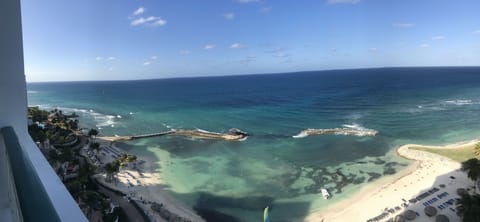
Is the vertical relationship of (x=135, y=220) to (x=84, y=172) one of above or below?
below

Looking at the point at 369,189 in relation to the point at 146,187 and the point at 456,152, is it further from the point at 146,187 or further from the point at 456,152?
the point at 146,187

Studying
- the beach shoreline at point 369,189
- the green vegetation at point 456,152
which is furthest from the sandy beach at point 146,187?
the green vegetation at point 456,152

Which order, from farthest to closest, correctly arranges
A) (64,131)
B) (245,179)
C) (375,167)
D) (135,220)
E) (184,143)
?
1. (184,143)
2. (64,131)
3. (375,167)
4. (245,179)
5. (135,220)

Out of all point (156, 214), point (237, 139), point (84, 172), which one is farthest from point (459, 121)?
point (84, 172)

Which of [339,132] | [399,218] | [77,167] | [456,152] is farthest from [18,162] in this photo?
[339,132]

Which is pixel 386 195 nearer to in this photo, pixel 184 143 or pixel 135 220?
pixel 135 220

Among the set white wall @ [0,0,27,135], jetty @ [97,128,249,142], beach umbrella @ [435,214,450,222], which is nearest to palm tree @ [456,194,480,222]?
beach umbrella @ [435,214,450,222]
